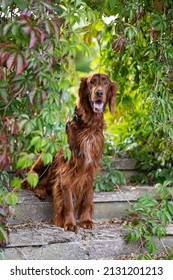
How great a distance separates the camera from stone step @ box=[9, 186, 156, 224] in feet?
12.4

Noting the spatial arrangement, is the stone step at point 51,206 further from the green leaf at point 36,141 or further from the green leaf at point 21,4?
Answer: the green leaf at point 21,4

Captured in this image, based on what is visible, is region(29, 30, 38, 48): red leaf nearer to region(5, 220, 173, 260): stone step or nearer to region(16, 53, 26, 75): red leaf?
region(16, 53, 26, 75): red leaf

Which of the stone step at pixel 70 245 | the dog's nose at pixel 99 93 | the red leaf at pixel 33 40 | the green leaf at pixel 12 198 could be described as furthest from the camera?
the dog's nose at pixel 99 93

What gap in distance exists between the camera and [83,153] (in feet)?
12.1

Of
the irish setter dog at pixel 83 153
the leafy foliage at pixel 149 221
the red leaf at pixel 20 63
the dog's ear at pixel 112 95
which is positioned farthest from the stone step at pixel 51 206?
the red leaf at pixel 20 63

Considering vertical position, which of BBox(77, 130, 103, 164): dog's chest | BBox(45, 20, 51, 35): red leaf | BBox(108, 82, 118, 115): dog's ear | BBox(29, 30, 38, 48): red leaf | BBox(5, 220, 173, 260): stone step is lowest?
BBox(5, 220, 173, 260): stone step

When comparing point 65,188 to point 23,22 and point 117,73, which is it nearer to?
point 117,73

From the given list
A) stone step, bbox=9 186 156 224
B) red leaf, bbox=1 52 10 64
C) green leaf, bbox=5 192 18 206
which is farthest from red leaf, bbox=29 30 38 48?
stone step, bbox=9 186 156 224

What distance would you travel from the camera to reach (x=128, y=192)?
4062 millimetres

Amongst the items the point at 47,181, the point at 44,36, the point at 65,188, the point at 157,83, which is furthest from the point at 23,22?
the point at 47,181

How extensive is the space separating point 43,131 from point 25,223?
57.3 inches

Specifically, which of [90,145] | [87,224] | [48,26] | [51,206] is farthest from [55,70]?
[51,206]

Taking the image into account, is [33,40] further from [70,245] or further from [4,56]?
[70,245]

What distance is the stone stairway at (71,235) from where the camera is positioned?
331cm
